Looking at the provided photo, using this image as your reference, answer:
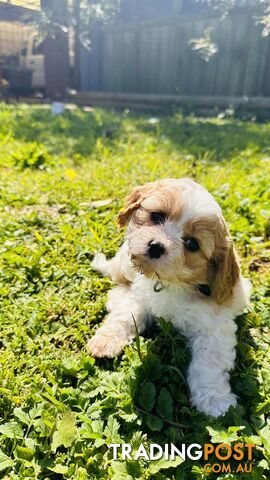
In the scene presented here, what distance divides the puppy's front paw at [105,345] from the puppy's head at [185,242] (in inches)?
23.6

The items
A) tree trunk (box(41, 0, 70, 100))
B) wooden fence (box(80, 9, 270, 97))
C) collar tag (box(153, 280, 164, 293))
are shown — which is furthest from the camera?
wooden fence (box(80, 9, 270, 97))

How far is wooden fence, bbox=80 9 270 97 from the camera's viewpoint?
11.8 meters

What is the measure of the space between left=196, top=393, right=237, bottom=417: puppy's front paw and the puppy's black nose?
3.07 ft

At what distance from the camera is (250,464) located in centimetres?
205

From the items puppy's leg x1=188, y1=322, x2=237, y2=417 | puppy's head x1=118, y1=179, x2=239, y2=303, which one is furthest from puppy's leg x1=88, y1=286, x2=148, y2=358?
puppy's head x1=118, y1=179, x2=239, y2=303

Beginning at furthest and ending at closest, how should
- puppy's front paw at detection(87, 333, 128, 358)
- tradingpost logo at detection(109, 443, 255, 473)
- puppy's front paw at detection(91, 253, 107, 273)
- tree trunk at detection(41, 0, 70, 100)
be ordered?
tree trunk at detection(41, 0, 70, 100) < puppy's front paw at detection(91, 253, 107, 273) < puppy's front paw at detection(87, 333, 128, 358) < tradingpost logo at detection(109, 443, 255, 473)

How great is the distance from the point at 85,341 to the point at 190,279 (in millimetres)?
937

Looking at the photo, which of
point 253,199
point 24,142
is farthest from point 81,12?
point 253,199

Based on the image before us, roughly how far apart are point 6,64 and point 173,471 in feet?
43.9

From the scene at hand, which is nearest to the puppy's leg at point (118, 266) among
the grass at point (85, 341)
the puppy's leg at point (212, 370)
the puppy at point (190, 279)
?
the grass at point (85, 341)

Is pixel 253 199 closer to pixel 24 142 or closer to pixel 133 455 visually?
pixel 133 455

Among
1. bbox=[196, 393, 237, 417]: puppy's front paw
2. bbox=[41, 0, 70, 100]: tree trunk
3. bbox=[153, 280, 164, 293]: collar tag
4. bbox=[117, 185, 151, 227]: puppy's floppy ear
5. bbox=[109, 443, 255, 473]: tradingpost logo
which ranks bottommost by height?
bbox=[109, 443, 255, 473]: tradingpost logo

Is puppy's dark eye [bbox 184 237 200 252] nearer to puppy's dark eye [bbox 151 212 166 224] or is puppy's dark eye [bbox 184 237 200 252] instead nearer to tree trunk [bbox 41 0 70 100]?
puppy's dark eye [bbox 151 212 166 224]

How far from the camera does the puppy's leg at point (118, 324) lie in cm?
275
